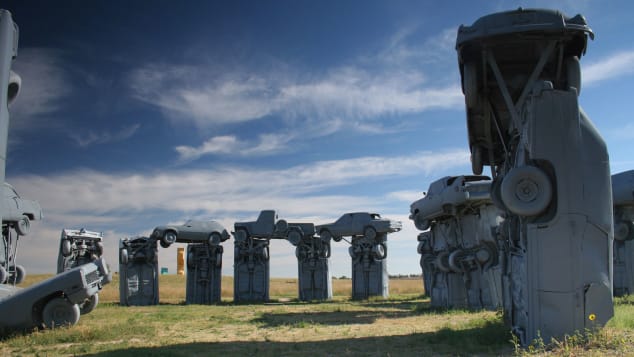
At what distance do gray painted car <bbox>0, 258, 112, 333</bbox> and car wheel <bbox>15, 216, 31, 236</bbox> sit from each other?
9974 millimetres

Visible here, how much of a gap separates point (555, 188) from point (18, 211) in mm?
22301

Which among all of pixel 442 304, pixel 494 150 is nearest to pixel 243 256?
pixel 442 304

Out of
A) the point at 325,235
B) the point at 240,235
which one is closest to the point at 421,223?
the point at 325,235

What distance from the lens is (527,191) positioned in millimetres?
10625

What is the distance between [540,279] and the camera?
10367 mm

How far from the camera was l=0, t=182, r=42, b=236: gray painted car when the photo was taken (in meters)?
22.8

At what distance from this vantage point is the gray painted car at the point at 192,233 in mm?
31125

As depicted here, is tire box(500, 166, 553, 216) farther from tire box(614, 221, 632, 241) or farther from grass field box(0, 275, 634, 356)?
tire box(614, 221, 632, 241)

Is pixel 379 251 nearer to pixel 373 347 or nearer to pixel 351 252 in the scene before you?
pixel 351 252

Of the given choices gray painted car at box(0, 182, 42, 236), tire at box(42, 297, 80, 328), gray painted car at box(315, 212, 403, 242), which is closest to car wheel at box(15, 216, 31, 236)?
gray painted car at box(0, 182, 42, 236)

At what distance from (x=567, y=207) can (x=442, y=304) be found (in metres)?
15.3

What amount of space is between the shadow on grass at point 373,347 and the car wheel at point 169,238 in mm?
18869

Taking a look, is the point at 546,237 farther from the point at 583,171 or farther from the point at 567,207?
the point at 583,171

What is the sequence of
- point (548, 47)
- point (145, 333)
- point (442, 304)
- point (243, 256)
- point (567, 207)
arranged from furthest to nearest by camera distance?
point (243, 256), point (442, 304), point (145, 333), point (548, 47), point (567, 207)
